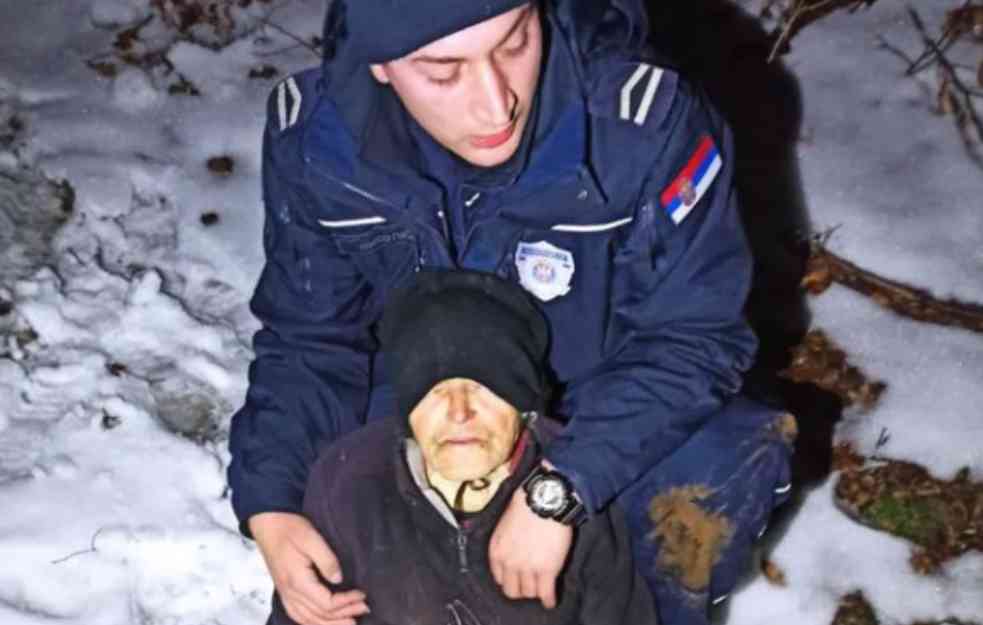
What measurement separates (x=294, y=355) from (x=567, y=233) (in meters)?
0.49

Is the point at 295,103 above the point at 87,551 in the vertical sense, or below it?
above

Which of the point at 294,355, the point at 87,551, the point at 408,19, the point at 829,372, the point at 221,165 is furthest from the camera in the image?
the point at 221,165

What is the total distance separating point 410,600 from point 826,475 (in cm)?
107

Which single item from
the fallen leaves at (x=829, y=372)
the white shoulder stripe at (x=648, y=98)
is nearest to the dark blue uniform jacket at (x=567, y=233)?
the white shoulder stripe at (x=648, y=98)

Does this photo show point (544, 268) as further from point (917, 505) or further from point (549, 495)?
point (917, 505)

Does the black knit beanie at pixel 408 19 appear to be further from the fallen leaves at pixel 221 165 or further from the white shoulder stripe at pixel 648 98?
the fallen leaves at pixel 221 165

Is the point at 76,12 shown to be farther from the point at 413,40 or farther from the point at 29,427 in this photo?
the point at 413,40

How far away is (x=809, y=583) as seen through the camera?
271 cm

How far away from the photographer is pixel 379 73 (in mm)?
2027

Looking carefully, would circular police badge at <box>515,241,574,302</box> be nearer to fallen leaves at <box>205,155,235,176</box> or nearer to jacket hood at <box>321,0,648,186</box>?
jacket hood at <box>321,0,648,186</box>

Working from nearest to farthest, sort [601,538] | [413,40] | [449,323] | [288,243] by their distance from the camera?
[413,40] → [449,323] → [601,538] → [288,243]

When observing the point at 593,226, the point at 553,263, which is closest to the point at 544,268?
the point at 553,263

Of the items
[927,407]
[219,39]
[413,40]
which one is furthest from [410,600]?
[219,39]

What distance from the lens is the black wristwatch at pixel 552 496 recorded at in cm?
206
